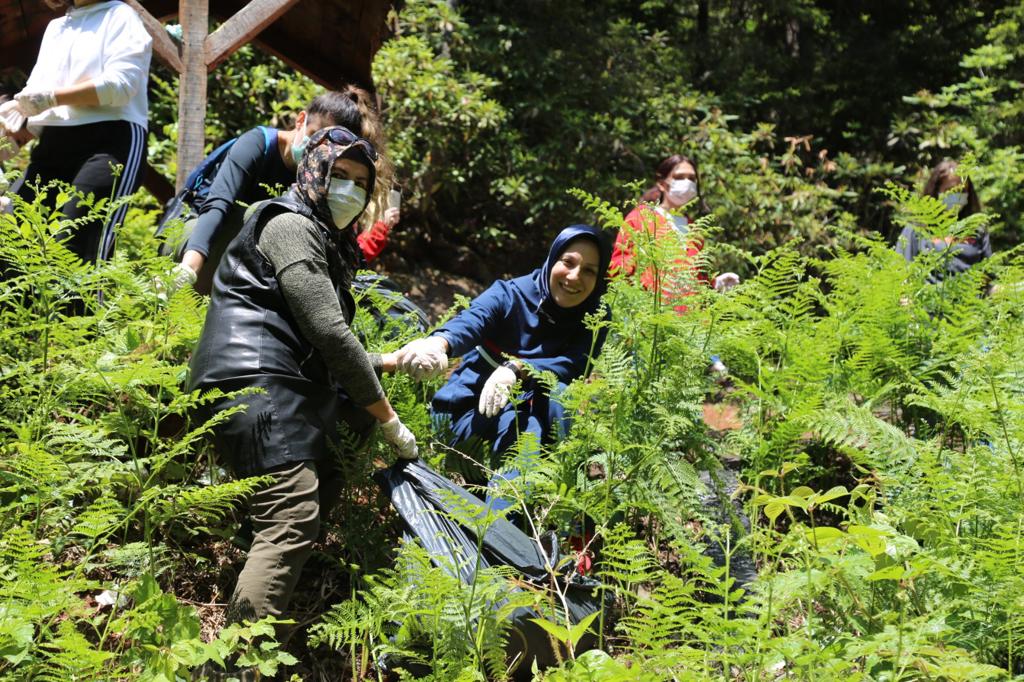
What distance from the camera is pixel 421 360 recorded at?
3430 mm

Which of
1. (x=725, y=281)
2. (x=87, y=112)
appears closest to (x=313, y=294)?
(x=87, y=112)

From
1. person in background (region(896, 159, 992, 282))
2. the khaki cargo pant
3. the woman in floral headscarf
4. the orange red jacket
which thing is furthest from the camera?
person in background (region(896, 159, 992, 282))

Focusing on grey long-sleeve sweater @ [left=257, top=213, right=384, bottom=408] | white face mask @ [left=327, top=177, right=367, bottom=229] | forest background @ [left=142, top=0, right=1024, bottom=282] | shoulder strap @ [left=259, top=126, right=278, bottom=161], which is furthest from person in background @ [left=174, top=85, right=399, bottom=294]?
forest background @ [left=142, top=0, right=1024, bottom=282]

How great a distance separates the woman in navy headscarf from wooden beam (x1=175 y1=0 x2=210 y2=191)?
187cm

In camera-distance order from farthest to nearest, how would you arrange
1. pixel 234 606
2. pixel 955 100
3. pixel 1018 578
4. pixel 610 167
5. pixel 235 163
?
pixel 955 100 → pixel 610 167 → pixel 235 163 → pixel 234 606 → pixel 1018 578

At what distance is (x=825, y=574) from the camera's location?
2.25 m

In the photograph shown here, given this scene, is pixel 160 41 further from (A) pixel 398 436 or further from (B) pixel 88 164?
(A) pixel 398 436

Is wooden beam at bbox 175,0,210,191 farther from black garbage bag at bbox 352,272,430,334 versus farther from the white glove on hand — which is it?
the white glove on hand

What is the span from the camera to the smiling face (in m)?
4.00

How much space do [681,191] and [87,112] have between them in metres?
3.04

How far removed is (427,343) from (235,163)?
1.32 meters

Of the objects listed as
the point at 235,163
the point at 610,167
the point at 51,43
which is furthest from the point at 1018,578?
the point at 610,167

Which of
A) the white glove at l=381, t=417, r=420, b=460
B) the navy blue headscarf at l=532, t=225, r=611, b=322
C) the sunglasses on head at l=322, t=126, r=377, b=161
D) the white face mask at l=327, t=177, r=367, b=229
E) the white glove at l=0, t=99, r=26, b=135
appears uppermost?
the white glove at l=0, t=99, r=26, b=135

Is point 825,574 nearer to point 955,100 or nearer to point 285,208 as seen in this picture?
point 285,208
